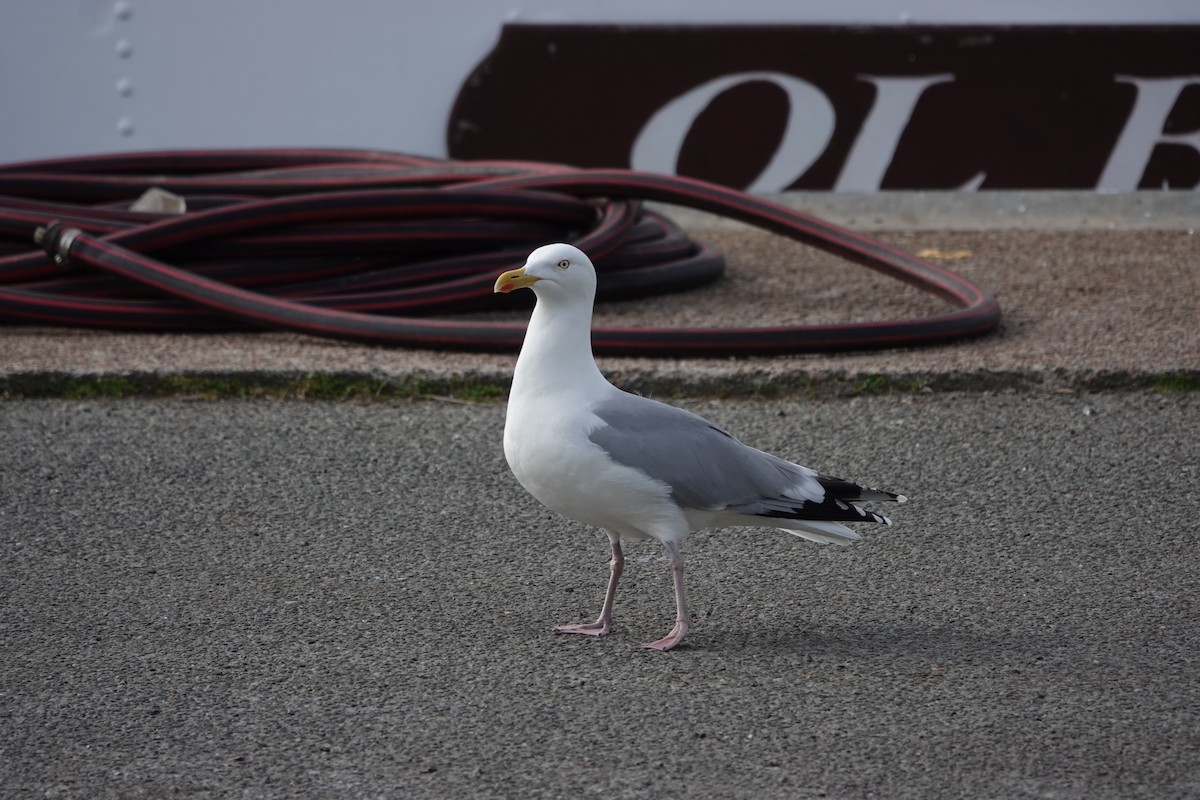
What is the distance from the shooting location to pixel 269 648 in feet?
10.3

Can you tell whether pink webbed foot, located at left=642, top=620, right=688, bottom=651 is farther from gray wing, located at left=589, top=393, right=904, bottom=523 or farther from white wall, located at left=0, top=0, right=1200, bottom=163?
white wall, located at left=0, top=0, right=1200, bottom=163

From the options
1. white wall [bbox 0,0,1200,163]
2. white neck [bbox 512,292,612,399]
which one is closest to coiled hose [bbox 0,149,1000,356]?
white wall [bbox 0,0,1200,163]

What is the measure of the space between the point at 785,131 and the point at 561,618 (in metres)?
4.64

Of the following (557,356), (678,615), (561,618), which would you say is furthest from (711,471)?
(561,618)

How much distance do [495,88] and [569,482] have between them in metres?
4.66

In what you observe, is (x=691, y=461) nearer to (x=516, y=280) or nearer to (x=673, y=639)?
(x=673, y=639)

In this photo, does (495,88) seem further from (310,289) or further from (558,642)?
(558,642)

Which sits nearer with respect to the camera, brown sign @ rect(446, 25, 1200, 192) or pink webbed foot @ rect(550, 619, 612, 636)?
pink webbed foot @ rect(550, 619, 612, 636)

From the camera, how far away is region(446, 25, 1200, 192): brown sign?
285 inches

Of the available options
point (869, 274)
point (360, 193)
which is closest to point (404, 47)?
point (360, 193)

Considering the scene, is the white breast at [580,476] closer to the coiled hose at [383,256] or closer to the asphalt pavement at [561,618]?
the asphalt pavement at [561,618]

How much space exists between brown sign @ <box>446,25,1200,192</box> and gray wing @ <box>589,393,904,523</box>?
14.5ft

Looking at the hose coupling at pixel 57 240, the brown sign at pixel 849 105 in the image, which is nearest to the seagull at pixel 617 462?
the hose coupling at pixel 57 240

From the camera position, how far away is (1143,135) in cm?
736
